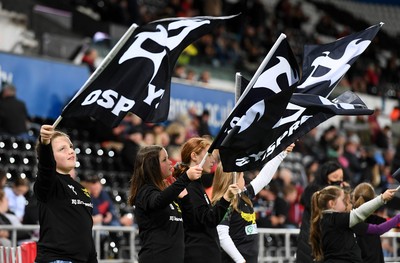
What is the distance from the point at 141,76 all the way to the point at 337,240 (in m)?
2.30

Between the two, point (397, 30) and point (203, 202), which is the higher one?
point (397, 30)

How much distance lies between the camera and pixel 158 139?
15594 millimetres

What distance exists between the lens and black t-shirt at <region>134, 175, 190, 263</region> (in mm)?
7707

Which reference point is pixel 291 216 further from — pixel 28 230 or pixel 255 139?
pixel 255 139

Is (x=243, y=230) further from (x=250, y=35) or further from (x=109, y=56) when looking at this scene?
(x=250, y=35)

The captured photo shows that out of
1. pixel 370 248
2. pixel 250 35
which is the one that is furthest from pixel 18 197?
pixel 250 35

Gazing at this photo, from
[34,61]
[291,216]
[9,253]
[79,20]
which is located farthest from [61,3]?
[9,253]

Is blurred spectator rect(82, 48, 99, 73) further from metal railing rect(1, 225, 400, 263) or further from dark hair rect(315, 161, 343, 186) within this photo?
dark hair rect(315, 161, 343, 186)

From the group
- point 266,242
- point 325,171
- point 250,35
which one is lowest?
point 266,242

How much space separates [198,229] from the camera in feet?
26.7

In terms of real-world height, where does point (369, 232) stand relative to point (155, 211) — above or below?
below

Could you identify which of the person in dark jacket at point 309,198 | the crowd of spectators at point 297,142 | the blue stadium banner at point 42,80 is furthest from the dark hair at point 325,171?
the blue stadium banner at point 42,80

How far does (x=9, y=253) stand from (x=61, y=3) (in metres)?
11.3

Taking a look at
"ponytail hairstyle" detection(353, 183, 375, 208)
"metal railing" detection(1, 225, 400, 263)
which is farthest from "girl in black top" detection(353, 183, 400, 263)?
"metal railing" detection(1, 225, 400, 263)
